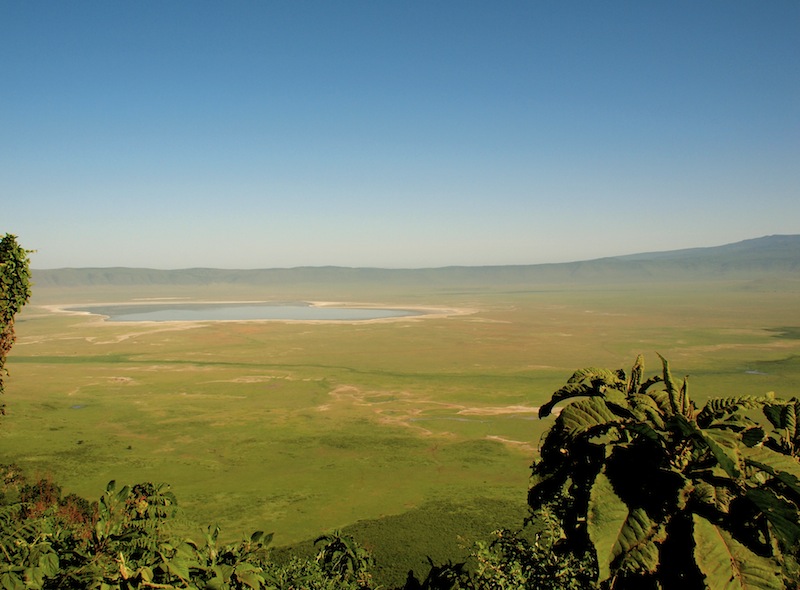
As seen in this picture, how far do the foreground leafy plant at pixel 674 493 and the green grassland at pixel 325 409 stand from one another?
16459 mm

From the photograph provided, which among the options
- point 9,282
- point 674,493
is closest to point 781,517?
point 674,493

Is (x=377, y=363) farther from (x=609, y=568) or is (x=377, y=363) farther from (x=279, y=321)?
(x=609, y=568)

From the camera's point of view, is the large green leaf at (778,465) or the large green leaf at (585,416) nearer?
the large green leaf at (778,465)

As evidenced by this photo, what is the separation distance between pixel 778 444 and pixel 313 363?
56462mm

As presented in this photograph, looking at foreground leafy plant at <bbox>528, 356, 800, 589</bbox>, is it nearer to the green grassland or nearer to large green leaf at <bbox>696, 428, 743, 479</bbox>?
large green leaf at <bbox>696, 428, 743, 479</bbox>

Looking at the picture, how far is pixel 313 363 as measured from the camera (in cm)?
5831

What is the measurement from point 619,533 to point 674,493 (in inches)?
17.2

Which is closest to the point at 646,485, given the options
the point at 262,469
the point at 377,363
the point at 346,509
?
the point at 346,509

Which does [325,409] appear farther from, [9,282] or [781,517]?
[781,517]

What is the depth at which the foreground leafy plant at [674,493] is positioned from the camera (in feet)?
8.41

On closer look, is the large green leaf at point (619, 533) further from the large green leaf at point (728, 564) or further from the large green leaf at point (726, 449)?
the large green leaf at point (726, 449)

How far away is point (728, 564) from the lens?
8.39 feet

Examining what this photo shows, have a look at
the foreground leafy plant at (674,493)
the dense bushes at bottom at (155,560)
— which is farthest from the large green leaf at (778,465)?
the dense bushes at bottom at (155,560)

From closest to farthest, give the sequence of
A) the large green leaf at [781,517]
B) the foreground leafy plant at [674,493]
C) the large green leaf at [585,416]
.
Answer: the large green leaf at [781,517] < the foreground leafy plant at [674,493] < the large green leaf at [585,416]
